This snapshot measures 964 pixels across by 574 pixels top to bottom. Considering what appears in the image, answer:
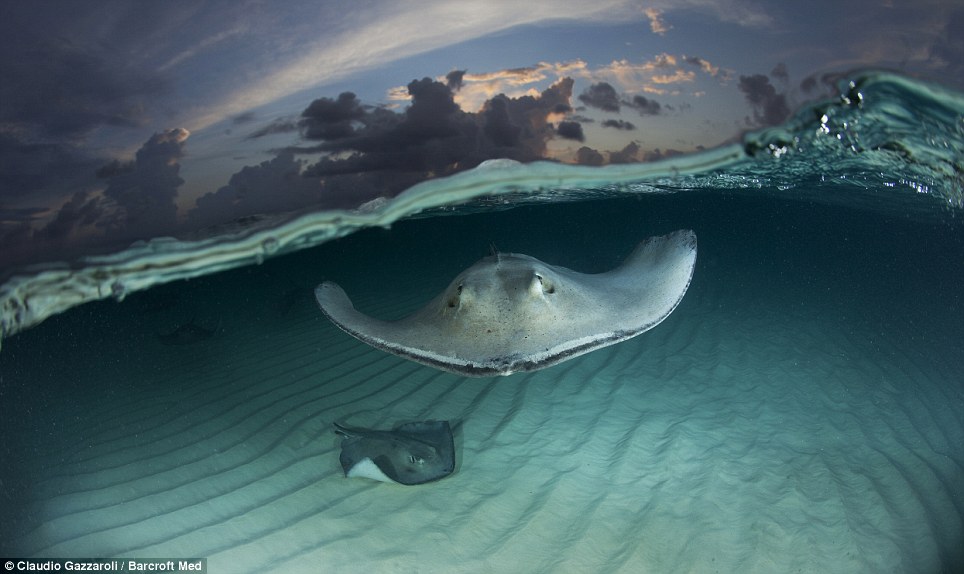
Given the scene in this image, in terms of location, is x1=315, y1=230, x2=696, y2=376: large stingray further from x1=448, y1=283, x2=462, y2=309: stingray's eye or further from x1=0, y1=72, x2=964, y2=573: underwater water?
x1=0, y1=72, x2=964, y2=573: underwater water

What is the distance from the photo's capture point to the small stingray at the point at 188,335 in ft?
34.3

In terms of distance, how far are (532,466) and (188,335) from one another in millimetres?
9337

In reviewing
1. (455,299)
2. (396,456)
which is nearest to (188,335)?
(396,456)

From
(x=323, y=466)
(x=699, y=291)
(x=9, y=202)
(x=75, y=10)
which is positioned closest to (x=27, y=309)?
(x=9, y=202)

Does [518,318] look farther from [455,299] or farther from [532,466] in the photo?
[532,466]

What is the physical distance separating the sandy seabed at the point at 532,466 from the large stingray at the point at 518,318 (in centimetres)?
193

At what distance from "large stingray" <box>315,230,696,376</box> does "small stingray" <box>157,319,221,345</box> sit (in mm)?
7185

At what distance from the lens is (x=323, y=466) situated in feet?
17.1

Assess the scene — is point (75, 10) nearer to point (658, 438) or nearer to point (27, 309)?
point (27, 309)

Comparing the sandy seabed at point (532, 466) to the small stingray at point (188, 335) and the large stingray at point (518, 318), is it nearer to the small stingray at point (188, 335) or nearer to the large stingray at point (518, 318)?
the small stingray at point (188, 335)

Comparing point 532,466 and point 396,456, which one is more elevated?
point 396,456

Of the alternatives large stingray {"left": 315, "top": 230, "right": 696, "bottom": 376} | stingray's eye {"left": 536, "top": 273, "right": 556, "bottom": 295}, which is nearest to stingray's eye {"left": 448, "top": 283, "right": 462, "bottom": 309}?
large stingray {"left": 315, "top": 230, "right": 696, "bottom": 376}

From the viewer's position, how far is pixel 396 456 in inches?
186

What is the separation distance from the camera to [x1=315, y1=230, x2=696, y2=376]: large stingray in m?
3.45
